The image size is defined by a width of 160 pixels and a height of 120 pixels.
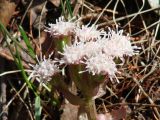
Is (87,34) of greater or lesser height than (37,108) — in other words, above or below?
above

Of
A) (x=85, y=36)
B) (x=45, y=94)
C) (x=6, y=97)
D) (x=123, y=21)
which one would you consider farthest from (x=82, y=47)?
(x=123, y=21)

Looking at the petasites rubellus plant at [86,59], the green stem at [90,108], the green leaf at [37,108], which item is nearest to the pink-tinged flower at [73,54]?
the petasites rubellus plant at [86,59]

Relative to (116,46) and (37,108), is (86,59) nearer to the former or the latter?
(116,46)

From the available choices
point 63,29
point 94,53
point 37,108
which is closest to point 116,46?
point 94,53

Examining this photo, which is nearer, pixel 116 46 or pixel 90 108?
pixel 116 46

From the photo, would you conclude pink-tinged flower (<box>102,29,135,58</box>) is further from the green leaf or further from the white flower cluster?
the green leaf

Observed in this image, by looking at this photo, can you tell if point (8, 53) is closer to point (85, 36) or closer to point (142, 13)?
point (85, 36)

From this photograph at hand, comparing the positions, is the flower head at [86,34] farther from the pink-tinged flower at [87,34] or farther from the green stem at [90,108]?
the green stem at [90,108]

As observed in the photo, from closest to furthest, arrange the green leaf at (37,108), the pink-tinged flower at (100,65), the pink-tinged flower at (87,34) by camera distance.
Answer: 1. the pink-tinged flower at (100,65)
2. the pink-tinged flower at (87,34)
3. the green leaf at (37,108)
